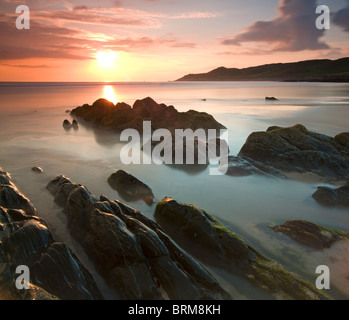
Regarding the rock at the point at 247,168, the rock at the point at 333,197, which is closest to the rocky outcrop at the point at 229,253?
the rock at the point at 333,197

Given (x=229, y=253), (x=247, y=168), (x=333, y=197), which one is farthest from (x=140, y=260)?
(x=247, y=168)

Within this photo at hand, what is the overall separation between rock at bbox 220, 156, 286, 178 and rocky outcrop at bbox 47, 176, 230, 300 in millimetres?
7282

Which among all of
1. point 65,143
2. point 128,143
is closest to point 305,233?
point 128,143

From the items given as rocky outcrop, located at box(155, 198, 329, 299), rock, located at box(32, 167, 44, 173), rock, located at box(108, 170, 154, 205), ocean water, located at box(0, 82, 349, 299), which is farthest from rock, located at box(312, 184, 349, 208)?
rock, located at box(32, 167, 44, 173)

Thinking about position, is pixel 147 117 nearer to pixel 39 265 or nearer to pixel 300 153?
pixel 300 153

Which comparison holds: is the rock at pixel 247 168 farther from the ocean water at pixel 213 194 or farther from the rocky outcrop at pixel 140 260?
the rocky outcrop at pixel 140 260

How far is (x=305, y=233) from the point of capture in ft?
24.3

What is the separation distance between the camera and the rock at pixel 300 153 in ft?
41.2

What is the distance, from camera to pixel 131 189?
10391mm

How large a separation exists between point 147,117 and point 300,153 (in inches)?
657

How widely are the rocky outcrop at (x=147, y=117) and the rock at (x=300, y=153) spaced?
9520mm
